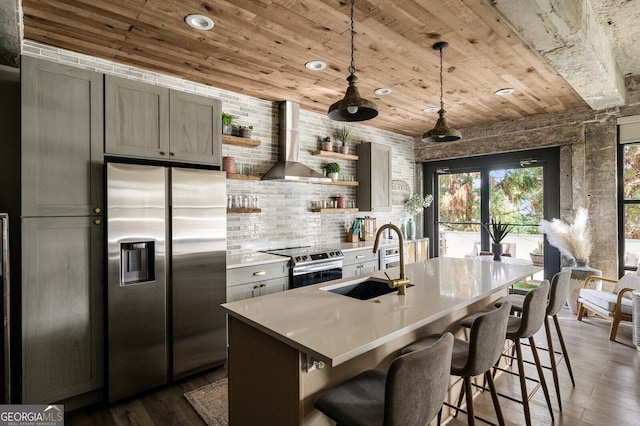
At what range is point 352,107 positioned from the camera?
2258 mm

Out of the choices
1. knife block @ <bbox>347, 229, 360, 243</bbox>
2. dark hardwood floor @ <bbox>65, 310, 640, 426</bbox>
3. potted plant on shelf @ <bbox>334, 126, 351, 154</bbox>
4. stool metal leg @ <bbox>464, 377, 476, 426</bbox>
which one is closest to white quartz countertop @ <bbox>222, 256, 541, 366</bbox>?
stool metal leg @ <bbox>464, 377, 476, 426</bbox>

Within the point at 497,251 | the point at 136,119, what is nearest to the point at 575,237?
the point at 497,251

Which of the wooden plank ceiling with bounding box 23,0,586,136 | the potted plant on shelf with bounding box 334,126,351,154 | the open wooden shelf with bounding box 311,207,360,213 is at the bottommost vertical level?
the open wooden shelf with bounding box 311,207,360,213

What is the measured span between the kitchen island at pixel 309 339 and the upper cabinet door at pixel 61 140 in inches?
60.7

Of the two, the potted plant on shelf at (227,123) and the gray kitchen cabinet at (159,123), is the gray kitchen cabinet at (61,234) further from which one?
the potted plant on shelf at (227,123)

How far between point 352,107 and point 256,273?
77.9 inches

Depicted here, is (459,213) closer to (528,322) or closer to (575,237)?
(575,237)

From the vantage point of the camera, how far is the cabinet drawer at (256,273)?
3305 mm

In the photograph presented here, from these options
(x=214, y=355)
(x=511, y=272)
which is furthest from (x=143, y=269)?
(x=511, y=272)

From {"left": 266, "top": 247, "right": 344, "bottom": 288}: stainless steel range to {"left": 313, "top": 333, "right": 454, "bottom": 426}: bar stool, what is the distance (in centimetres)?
218

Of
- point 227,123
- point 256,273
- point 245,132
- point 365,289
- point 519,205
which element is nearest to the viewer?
point 365,289

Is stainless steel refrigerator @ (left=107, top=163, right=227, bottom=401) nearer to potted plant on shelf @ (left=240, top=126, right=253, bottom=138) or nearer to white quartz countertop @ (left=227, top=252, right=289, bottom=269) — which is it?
white quartz countertop @ (left=227, top=252, right=289, bottom=269)

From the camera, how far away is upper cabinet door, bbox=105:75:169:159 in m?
2.66

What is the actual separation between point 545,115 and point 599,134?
0.73 m
